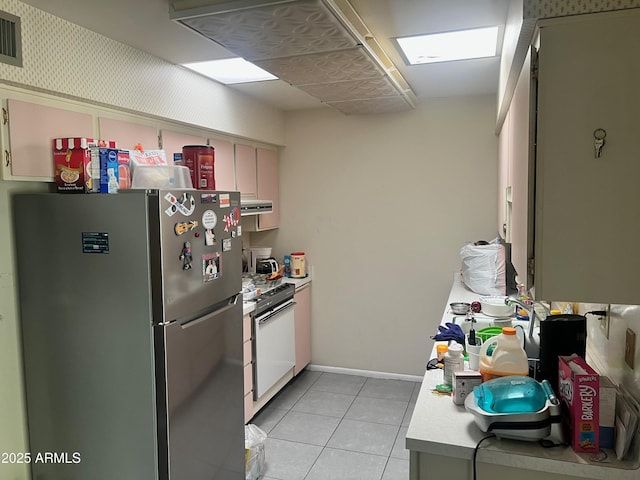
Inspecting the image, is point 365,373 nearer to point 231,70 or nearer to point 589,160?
point 231,70

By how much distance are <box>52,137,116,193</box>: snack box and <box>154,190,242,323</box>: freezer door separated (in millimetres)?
383

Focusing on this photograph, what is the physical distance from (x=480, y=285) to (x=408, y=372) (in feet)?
4.08

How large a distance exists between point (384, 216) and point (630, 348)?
9.21 feet

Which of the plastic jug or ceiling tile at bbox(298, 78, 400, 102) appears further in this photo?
ceiling tile at bbox(298, 78, 400, 102)

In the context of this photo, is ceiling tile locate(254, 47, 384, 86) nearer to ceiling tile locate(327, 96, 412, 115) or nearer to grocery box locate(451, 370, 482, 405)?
ceiling tile locate(327, 96, 412, 115)

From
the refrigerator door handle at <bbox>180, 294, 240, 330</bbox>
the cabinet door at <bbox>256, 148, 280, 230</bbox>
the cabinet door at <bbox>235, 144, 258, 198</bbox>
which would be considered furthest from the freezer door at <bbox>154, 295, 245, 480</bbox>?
the cabinet door at <bbox>256, 148, 280, 230</bbox>

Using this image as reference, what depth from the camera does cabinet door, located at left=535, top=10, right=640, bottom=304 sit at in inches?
46.3

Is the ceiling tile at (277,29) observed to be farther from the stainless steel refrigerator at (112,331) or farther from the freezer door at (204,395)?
the freezer door at (204,395)

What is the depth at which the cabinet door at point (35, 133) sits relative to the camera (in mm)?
1954

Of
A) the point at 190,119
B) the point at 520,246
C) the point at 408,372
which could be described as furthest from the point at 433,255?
the point at 520,246

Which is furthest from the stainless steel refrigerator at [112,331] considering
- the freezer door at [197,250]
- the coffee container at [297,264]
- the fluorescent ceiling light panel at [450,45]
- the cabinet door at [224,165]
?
the coffee container at [297,264]

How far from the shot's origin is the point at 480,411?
4.79ft

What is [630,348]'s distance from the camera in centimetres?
141

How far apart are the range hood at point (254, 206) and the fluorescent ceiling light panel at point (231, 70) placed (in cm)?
93
